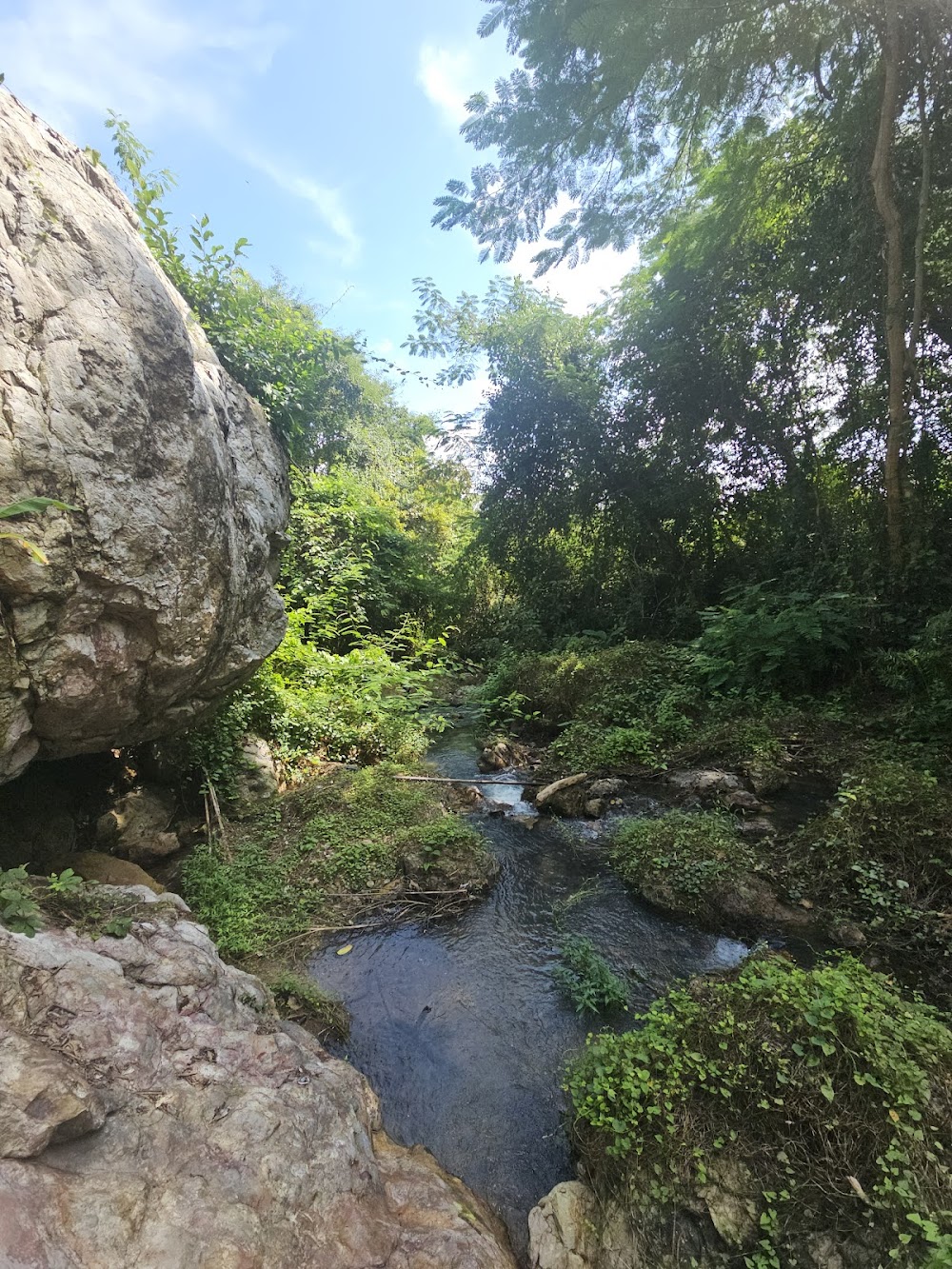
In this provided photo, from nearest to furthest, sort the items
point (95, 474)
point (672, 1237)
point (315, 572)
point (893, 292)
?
1. point (672, 1237)
2. point (95, 474)
3. point (893, 292)
4. point (315, 572)

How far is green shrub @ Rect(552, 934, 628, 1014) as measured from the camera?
4.23 metres

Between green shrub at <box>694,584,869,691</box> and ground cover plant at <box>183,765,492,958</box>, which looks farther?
green shrub at <box>694,584,869,691</box>

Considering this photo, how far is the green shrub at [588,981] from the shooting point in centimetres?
423

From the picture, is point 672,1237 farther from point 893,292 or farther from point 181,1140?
point 893,292

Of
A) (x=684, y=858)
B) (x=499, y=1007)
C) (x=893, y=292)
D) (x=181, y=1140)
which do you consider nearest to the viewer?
(x=181, y=1140)

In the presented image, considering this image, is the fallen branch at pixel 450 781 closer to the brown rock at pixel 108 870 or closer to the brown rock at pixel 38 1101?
the brown rock at pixel 108 870

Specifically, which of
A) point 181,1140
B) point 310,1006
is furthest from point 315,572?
point 181,1140

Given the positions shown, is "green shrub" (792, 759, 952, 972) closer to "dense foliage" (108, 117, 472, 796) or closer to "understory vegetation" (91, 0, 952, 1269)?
"understory vegetation" (91, 0, 952, 1269)

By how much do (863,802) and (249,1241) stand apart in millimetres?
5904

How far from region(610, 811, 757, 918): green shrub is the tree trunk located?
6.19m

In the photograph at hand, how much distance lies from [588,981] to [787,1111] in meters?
1.83

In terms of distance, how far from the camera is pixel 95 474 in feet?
12.8

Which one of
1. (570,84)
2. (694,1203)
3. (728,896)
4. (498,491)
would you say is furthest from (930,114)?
(694,1203)

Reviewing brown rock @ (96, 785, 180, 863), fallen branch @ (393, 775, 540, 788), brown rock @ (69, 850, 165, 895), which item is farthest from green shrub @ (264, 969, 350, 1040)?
fallen branch @ (393, 775, 540, 788)
